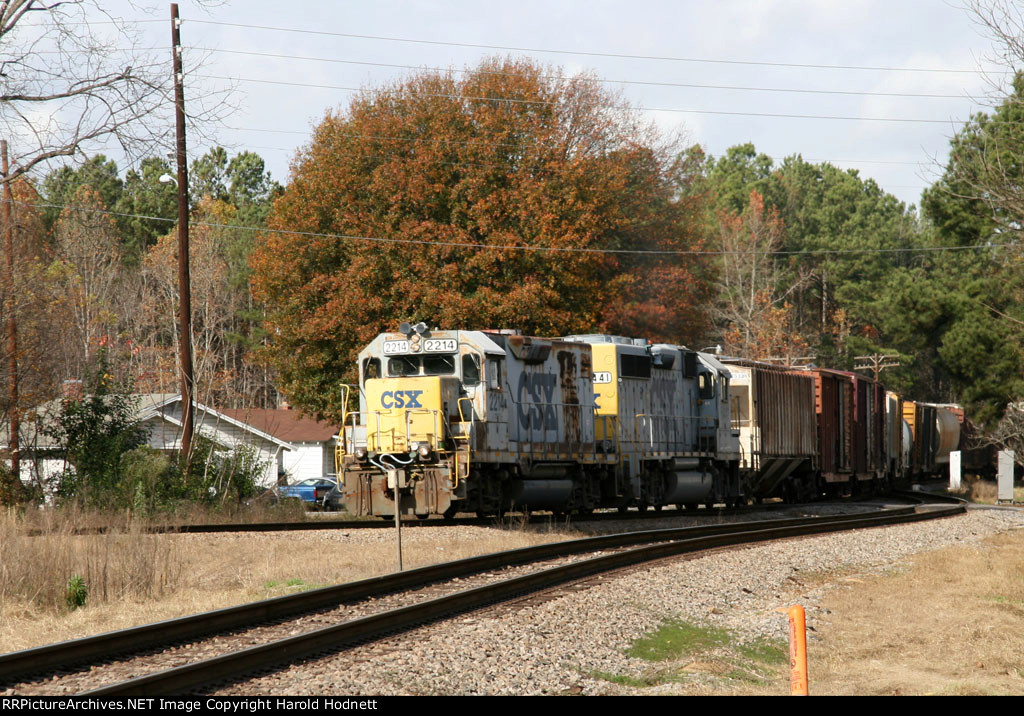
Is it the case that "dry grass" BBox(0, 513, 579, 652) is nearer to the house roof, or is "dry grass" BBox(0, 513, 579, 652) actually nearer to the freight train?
the freight train

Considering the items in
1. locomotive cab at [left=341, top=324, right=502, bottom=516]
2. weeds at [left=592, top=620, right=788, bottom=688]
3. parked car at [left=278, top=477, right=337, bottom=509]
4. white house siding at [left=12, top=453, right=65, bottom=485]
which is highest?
locomotive cab at [left=341, top=324, right=502, bottom=516]

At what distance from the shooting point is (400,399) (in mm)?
19328

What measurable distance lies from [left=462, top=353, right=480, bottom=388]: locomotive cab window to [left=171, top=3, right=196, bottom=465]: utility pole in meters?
7.22

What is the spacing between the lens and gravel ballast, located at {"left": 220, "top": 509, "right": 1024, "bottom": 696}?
782 centimetres

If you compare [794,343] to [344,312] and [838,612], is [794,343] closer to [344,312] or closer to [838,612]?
[344,312]

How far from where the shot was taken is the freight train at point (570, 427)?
62.8 feet

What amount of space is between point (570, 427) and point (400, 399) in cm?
428

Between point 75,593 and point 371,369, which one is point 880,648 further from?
point 371,369


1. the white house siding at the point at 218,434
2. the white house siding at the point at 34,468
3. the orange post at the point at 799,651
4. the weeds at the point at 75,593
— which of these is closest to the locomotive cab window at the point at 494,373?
the weeds at the point at 75,593

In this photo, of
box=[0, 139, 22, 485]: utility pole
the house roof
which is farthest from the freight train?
the house roof

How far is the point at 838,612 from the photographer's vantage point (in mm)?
12703

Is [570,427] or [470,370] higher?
[470,370]

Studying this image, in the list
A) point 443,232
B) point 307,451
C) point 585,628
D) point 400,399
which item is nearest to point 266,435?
point 307,451

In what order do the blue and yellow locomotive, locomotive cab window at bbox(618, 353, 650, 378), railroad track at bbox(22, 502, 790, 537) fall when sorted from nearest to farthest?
railroad track at bbox(22, 502, 790, 537) < the blue and yellow locomotive < locomotive cab window at bbox(618, 353, 650, 378)
